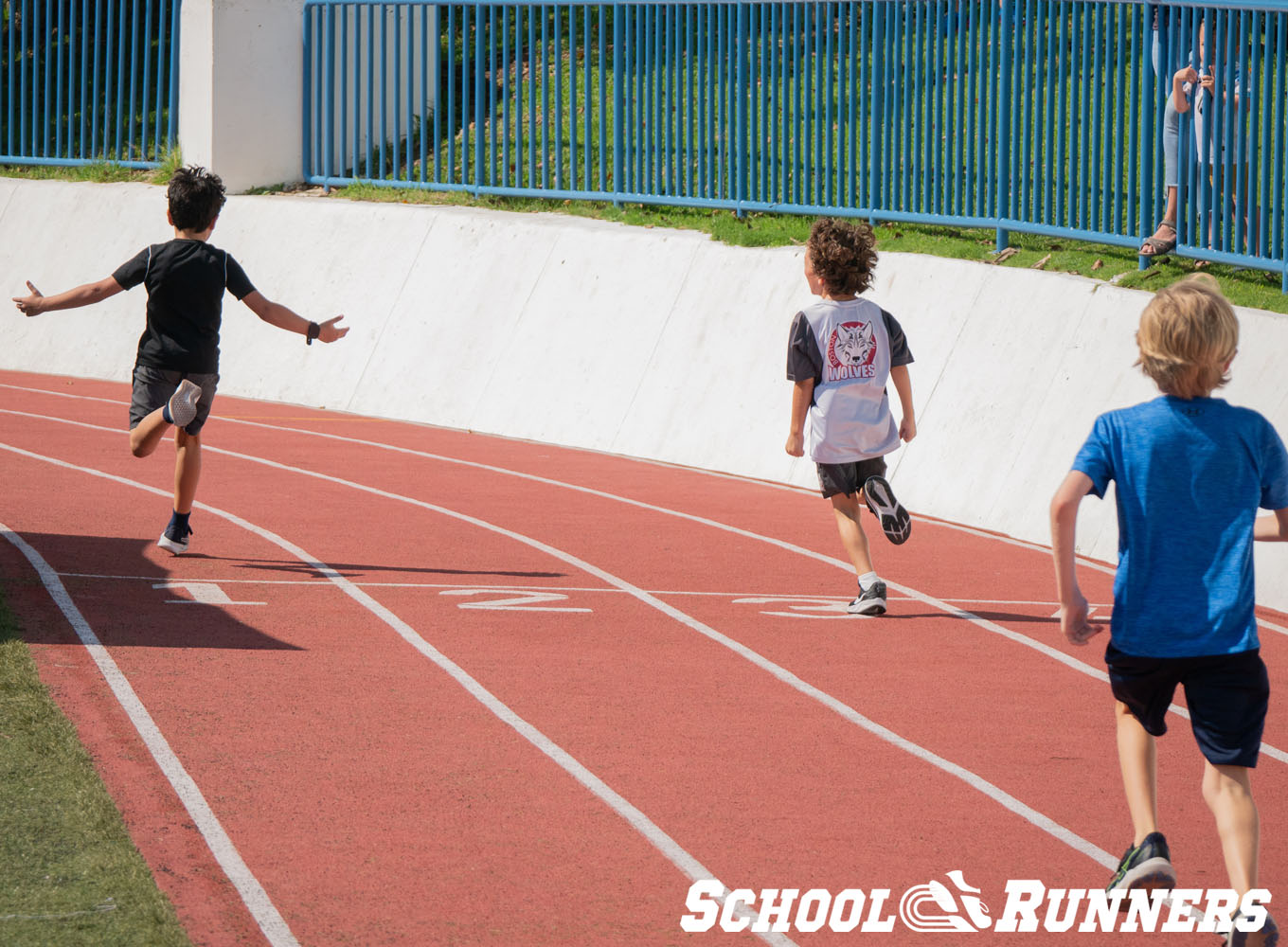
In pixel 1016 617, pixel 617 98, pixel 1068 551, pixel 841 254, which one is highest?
pixel 617 98

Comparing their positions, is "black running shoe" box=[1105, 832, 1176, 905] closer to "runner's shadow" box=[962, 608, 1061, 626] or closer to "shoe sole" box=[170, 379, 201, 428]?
"runner's shadow" box=[962, 608, 1061, 626]

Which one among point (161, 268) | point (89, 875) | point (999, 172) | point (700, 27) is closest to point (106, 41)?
point (700, 27)

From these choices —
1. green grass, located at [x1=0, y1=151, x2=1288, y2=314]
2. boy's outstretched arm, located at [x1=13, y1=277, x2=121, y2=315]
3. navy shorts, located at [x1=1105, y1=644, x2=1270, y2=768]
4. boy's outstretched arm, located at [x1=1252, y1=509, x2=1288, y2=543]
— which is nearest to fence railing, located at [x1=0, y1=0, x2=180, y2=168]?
green grass, located at [x1=0, y1=151, x2=1288, y2=314]

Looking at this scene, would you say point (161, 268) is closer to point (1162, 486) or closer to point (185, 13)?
point (1162, 486)

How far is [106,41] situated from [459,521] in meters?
12.8

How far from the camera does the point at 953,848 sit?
582 centimetres

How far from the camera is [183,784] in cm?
608

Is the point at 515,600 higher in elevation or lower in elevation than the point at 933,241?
lower

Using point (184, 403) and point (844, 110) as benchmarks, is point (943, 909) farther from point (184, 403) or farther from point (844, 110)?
point (844, 110)

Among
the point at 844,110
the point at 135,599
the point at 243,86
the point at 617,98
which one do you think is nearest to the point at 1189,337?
the point at 135,599

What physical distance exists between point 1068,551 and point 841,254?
4516mm

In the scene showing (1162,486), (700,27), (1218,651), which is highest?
(700,27)

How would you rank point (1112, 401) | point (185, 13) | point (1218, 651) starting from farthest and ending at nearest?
point (185, 13)
point (1112, 401)
point (1218, 651)

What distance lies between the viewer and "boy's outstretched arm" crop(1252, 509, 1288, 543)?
4824 mm
